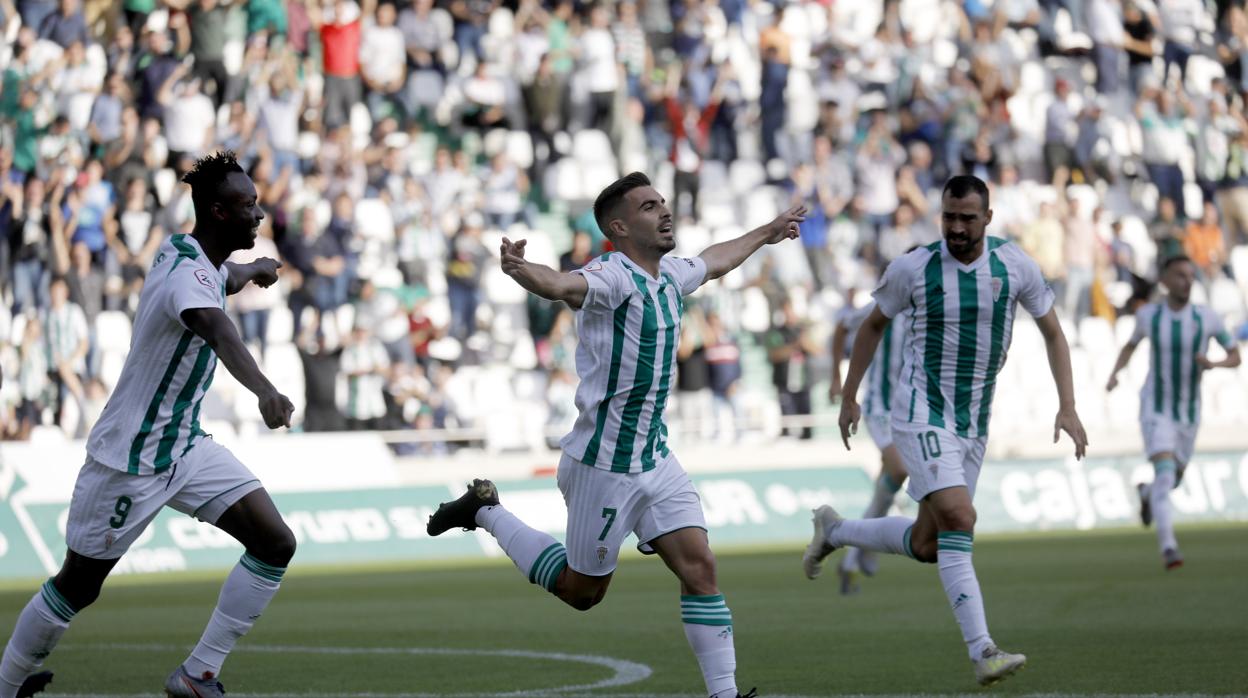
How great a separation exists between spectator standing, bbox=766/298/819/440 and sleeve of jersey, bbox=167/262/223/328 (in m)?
16.4

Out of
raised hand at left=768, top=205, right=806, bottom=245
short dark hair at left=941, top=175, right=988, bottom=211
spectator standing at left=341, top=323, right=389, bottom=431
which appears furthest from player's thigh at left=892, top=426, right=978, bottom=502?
spectator standing at left=341, top=323, right=389, bottom=431

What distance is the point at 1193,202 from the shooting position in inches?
1099

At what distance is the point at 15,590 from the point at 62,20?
8560 mm

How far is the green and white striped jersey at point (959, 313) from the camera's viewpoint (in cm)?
934

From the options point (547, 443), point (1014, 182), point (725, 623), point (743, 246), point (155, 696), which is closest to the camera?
point (725, 623)

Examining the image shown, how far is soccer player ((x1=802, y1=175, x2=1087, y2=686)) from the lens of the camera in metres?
9.15

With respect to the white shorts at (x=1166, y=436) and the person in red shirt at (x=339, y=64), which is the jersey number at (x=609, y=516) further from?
the person in red shirt at (x=339, y=64)

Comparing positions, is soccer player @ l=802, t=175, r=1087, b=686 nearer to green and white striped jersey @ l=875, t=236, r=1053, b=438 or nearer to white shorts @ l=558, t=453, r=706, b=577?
green and white striped jersey @ l=875, t=236, r=1053, b=438

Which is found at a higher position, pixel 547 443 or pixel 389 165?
pixel 389 165

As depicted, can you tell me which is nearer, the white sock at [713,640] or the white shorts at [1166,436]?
the white sock at [713,640]

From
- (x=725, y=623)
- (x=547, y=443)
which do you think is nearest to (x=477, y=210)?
(x=547, y=443)

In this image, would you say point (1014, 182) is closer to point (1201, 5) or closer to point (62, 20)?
point (1201, 5)

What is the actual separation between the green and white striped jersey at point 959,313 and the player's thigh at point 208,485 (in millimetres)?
3542

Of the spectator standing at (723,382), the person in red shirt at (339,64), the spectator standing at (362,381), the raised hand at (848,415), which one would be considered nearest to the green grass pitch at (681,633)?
the raised hand at (848,415)
